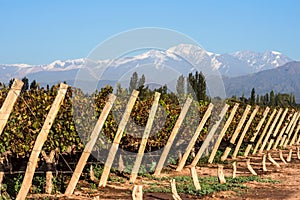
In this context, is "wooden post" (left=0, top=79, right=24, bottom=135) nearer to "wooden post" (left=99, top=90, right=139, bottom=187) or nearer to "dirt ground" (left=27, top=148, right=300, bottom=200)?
"dirt ground" (left=27, top=148, right=300, bottom=200)

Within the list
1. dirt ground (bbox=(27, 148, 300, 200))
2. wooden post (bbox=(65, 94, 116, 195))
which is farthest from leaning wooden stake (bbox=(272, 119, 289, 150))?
wooden post (bbox=(65, 94, 116, 195))

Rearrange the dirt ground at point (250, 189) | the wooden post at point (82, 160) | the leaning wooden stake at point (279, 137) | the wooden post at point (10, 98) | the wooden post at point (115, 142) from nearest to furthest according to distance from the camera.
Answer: the wooden post at point (10, 98)
the wooden post at point (82, 160)
the dirt ground at point (250, 189)
the wooden post at point (115, 142)
the leaning wooden stake at point (279, 137)

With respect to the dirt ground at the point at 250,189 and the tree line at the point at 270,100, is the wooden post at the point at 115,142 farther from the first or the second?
the tree line at the point at 270,100

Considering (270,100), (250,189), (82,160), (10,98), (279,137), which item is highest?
(10,98)

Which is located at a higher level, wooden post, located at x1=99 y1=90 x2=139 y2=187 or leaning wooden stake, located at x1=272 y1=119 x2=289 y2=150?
wooden post, located at x1=99 y1=90 x2=139 y2=187

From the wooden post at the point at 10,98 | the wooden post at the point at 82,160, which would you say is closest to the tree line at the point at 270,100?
the wooden post at the point at 82,160

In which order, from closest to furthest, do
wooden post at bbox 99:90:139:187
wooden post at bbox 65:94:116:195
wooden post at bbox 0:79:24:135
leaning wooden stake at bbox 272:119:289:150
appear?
1. wooden post at bbox 0:79:24:135
2. wooden post at bbox 65:94:116:195
3. wooden post at bbox 99:90:139:187
4. leaning wooden stake at bbox 272:119:289:150

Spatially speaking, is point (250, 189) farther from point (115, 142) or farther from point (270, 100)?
point (270, 100)

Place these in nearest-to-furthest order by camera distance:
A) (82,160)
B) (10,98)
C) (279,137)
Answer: (10,98), (82,160), (279,137)

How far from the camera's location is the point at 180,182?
12102 mm

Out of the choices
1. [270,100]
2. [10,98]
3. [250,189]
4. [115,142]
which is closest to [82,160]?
[115,142]

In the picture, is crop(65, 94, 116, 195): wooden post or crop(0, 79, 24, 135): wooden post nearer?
crop(0, 79, 24, 135): wooden post

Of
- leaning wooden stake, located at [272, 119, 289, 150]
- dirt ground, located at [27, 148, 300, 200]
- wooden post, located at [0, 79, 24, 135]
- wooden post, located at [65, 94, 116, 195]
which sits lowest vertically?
leaning wooden stake, located at [272, 119, 289, 150]

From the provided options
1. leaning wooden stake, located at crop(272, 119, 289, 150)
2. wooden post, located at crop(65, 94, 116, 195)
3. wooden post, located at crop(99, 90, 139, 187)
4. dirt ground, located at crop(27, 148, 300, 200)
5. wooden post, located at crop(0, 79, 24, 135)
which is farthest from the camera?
leaning wooden stake, located at crop(272, 119, 289, 150)
